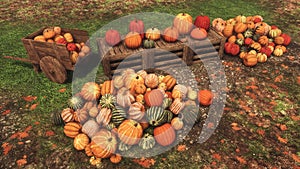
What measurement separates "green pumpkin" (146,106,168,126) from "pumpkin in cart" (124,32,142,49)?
7.77 feet

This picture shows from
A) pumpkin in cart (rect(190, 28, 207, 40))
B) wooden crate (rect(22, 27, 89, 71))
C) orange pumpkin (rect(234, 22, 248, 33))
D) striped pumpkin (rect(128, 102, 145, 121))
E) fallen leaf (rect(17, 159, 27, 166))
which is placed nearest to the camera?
fallen leaf (rect(17, 159, 27, 166))

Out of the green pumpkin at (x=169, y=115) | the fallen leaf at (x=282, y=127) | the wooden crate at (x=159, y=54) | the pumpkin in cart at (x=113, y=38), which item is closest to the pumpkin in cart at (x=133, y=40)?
Result: the wooden crate at (x=159, y=54)

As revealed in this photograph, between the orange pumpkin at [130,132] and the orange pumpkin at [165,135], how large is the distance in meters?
0.40

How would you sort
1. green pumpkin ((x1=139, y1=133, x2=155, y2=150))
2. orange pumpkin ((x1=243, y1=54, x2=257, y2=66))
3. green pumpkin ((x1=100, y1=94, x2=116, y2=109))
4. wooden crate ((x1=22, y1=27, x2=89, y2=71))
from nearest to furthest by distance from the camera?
1. green pumpkin ((x1=139, y1=133, x2=155, y2=150))
2. green pumpkin ((x1=100, y1=94, x2=116, y2=109))
3. wooden crate ((x1=22, y1=27, x2=89, y2=71))
4. orange pumpkin ((x1=243, y1=54, x2=257, y2=66))

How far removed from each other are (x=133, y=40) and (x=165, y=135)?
10.0 ft

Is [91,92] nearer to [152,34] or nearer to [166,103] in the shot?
[166,103]

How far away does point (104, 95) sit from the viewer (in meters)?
5.49

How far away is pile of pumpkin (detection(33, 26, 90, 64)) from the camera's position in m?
6.86

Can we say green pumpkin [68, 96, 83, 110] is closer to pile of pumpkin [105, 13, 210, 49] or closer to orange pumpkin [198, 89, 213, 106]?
pile of pumpkin [105, 13, 210, 49]

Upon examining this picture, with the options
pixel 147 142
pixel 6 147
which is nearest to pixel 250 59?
pixel 147 142

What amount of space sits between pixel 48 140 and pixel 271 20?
11001mm

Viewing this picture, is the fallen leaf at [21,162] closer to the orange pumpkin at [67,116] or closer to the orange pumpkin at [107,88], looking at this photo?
the orange pumpkin at [67,116]

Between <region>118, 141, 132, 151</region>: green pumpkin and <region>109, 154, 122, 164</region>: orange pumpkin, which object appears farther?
<region>118, 141, 132, 151</region>: green pumpkin

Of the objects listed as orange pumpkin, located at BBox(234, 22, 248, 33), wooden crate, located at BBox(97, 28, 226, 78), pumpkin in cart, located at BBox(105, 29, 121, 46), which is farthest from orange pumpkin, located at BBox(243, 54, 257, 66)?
pumpkin in cart, located at BBox(105, 29, 121, 46)
